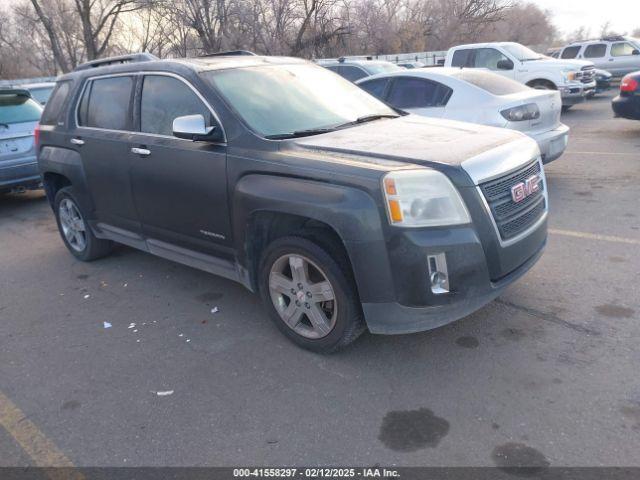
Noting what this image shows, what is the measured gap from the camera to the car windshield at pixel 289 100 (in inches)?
151

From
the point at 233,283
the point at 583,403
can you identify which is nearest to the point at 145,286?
the point at 233,283

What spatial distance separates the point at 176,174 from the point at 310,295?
1.47 meters

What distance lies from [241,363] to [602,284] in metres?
2.83

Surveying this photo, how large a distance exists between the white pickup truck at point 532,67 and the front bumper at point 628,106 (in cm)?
274

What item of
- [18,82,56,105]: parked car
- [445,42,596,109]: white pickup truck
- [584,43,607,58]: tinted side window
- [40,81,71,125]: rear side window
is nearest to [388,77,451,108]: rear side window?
[40,81,71,125]: rear side window

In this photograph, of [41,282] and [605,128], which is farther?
[605,128]

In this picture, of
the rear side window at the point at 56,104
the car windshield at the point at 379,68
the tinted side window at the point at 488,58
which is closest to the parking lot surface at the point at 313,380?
the rear side window at the point at 56,104

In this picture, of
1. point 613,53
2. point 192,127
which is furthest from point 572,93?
point 192,127

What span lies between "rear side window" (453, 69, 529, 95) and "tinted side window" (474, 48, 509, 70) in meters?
6.80

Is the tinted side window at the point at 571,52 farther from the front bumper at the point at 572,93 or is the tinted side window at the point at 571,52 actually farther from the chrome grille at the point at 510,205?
the chrome grille at the point at 510,205

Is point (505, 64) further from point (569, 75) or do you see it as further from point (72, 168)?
point (72, 168)

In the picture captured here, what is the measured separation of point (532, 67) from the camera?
13336 millimetres

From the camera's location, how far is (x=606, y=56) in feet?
63.0

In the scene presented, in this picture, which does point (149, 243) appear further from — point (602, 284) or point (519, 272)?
point (602, 284)
